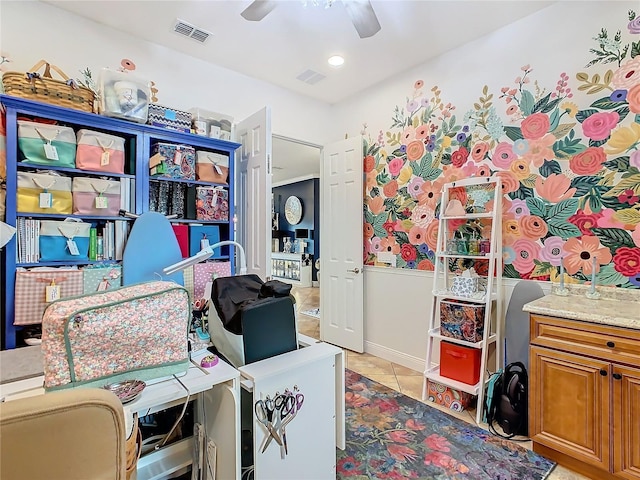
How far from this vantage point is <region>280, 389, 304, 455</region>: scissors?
1408 millimetres

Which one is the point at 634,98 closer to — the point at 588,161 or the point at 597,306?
the point at 588,161

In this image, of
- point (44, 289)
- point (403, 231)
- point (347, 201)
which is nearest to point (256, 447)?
point (44, 289)

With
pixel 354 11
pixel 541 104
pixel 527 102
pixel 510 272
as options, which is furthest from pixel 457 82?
pixel 510 272

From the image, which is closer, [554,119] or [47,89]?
[47,89]

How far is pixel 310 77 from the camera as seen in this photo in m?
3.31

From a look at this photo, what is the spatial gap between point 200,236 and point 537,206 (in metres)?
2.62

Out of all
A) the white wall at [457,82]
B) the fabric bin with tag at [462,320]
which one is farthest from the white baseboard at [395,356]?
the fabric bin with tag at [462,320]

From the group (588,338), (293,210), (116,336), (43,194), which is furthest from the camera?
(293,210)

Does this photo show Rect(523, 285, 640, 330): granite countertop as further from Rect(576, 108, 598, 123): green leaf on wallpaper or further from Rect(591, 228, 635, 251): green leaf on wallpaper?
Rect(576, 108, 598, 123): green leaf on wallpaper

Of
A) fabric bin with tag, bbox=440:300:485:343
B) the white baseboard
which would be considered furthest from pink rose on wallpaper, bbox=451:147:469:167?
the white baseboard

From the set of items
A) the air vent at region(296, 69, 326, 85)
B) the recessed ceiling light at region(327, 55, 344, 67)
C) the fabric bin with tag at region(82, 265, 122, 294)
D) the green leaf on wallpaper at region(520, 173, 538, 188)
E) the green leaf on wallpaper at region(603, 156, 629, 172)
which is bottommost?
the fabric bin with tag at region(82, 265, 122, 294)

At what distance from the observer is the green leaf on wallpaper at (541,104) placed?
2.34m

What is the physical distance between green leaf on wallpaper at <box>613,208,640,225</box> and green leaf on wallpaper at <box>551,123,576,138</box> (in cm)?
63

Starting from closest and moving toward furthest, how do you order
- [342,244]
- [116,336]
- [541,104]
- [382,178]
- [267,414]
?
[116,336] → [267,414] → [541,104] → [382,178] → [342,244]
